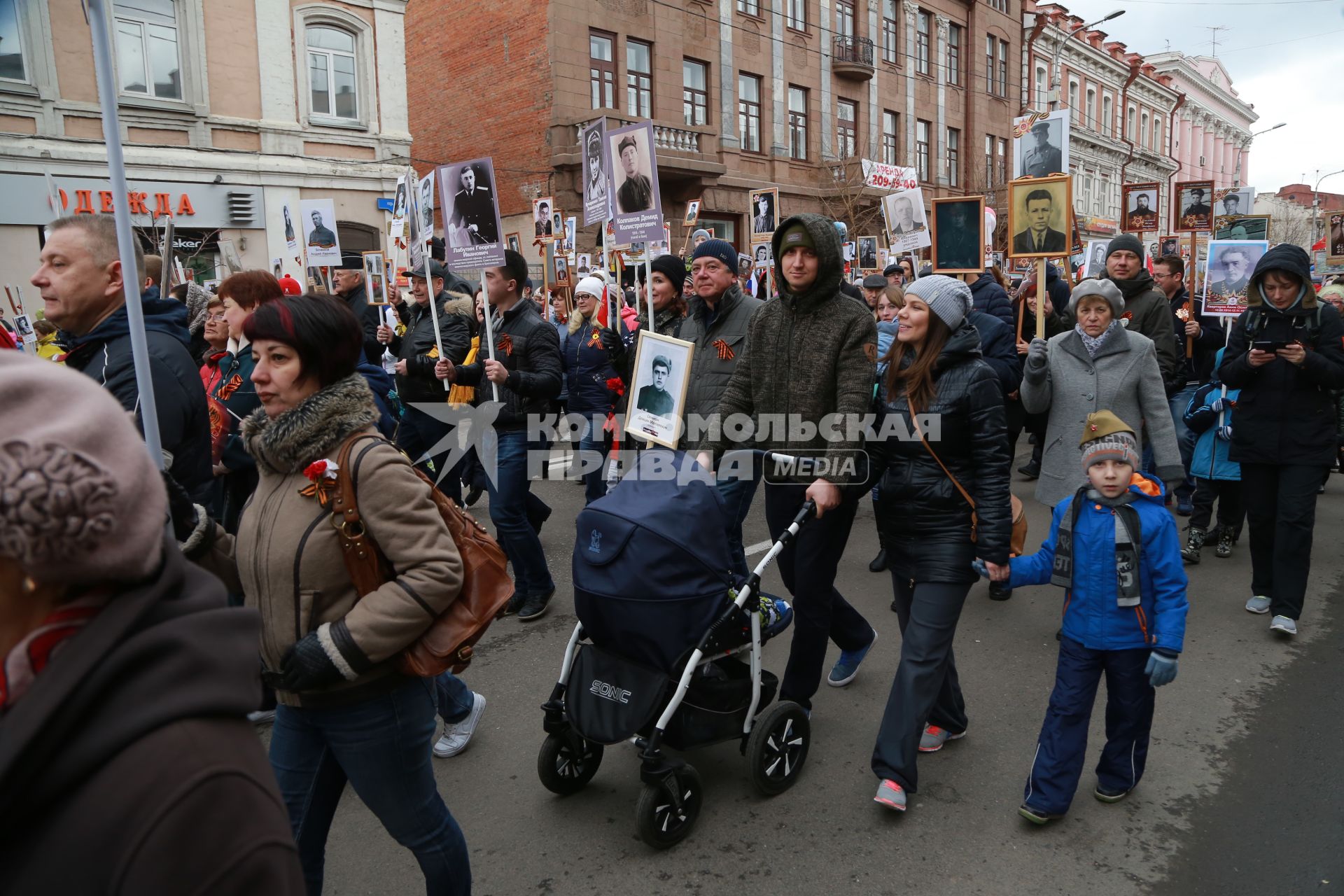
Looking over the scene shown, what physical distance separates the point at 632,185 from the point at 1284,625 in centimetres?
506

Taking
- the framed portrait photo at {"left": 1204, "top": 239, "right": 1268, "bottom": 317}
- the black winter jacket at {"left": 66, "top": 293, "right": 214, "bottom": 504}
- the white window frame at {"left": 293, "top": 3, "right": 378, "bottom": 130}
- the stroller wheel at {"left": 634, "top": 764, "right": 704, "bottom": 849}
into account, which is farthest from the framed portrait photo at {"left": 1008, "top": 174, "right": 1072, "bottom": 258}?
the white window frame at {"left": 293, "top": 3, "right": 378, "bottom": 130}

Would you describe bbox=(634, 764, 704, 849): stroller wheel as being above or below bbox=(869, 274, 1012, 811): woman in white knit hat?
below

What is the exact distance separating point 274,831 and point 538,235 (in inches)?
551

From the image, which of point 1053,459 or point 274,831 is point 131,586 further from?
point 1053,459

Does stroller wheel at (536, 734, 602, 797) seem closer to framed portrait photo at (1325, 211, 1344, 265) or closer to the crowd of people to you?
the crowd of people

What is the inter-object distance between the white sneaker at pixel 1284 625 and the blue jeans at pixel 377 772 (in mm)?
4764

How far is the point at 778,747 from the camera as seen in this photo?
3.62m

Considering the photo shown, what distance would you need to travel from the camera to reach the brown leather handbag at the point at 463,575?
227cm

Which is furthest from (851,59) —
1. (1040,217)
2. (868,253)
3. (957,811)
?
(957,811)

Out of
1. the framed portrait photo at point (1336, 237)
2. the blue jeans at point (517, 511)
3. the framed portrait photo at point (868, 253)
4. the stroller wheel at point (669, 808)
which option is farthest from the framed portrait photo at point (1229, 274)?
the framed portrait photo at point (868, 253)

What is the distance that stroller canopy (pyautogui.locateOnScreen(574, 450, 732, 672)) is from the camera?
320 centimetres

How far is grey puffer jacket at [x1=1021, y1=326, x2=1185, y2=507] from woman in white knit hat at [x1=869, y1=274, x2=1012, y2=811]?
55.7 inches

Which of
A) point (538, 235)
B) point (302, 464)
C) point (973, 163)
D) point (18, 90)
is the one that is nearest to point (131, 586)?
point (302, 464)

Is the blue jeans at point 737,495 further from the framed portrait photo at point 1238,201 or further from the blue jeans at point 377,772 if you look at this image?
the framed portrait photo at point 1238,201
